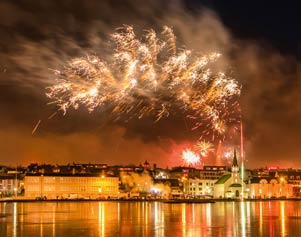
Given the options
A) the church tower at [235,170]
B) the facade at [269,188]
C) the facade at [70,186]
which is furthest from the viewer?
the facade at [269,188]

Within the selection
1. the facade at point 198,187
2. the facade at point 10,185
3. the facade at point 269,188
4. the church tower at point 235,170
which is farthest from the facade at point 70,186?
the facade at point 269,188

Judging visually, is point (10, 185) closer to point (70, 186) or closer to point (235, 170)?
point (70, 186)

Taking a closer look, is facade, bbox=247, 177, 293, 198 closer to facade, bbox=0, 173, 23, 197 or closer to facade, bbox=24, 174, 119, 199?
facade, bbox=24, 174, 119, 199

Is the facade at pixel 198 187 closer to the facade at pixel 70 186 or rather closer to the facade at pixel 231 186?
the facade at pixel 231 186

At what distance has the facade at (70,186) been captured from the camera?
407ft

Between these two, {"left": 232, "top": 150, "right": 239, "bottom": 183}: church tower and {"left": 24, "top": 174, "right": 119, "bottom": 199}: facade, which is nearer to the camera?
{"left": 24, "top": 174, "right": 119, "bottom": 199}: facade

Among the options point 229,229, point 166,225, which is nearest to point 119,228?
point 166,225

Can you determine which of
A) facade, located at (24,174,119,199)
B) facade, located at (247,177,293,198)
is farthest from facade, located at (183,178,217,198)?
facade, located at (24,174,119,199)

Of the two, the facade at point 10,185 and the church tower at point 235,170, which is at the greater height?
the church tower at point 235,170

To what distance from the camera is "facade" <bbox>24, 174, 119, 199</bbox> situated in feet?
407

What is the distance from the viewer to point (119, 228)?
102ft

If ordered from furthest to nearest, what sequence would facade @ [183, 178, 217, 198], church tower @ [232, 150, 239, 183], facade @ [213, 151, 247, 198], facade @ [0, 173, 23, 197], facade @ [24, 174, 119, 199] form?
facade @ [183, 178, 217, 198], facade @ [0, 173, 23, 197], church tower @ [232, 150, 239, 183], facade @ [213, 151, 247, 198], facade @ [24, 174, 119, 199]

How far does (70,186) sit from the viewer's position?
12900cm

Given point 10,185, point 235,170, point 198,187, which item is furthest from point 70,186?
point 235,170
